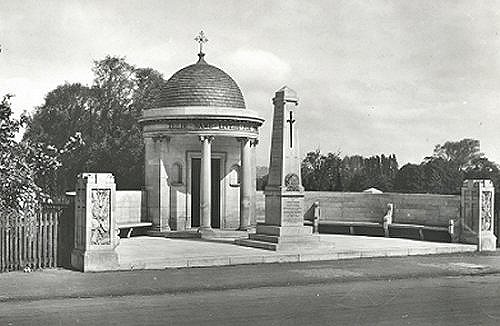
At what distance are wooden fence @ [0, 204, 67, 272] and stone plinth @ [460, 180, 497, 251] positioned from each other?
39.4ft

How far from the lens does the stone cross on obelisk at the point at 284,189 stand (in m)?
18.7

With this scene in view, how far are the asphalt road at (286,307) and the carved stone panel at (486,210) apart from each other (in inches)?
284

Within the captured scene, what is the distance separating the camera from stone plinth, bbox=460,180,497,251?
66.5ft

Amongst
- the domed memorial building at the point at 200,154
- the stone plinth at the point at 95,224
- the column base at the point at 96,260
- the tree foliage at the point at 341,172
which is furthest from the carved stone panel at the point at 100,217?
the tree foliage at the point at 341,172

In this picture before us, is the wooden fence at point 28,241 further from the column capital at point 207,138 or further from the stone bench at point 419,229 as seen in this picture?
the stone bench at point 419,229

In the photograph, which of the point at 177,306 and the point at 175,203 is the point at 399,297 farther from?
the point at 175,203

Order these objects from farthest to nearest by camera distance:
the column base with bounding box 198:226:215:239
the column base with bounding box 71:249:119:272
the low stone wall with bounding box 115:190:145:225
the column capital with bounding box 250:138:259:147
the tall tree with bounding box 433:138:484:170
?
the tall tree with bounding box 433:138:484:170 < the column capital with bounding box 250:138:259:147 < the low stone wall with bounding box 115:190:145:225 < the column base with bounding box 198:226:215:239 < the column base with bounding box 71:249:119:272

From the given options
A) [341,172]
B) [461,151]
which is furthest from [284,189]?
[461,151]

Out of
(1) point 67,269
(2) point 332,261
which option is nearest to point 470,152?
(2) point 332,261

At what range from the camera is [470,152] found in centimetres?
6794

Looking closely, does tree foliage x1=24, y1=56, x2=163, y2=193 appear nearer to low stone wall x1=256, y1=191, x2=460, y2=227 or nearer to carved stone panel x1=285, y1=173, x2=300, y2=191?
low stone wall x1=256, y1=191, x2=460, y2=227

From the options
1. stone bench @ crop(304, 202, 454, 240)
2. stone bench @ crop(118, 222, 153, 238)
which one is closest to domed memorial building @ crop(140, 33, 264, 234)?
stone bench @ crop(118, 222, 153, 238)

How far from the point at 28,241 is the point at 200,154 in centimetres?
995

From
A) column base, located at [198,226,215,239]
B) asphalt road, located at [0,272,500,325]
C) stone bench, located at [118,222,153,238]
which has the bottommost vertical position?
asphalt road, located at [0,272,500,325]
